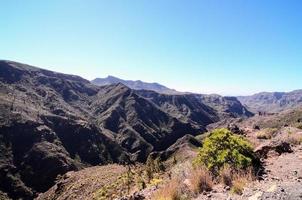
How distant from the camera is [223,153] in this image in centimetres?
1357

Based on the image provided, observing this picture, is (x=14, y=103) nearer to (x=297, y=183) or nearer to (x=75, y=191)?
(x=75, y=191)

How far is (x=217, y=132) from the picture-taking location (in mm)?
15680

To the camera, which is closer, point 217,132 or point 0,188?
point 217,132

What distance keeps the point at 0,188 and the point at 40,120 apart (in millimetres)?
60897

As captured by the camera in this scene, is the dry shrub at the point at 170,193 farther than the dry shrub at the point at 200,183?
No

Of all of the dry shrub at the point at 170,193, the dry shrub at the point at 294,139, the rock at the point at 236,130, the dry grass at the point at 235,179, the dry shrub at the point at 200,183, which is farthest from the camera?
the rock at the point at 236,130

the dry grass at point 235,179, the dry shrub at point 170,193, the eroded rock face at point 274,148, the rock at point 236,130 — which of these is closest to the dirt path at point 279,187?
the dry grass at point 235,179

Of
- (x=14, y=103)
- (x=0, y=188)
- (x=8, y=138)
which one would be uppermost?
(x=14, y=103)

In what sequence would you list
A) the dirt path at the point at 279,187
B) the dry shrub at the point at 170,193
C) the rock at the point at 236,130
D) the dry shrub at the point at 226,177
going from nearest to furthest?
the dirt path at the point at 279,187 < the dry shrub at the point at 170,193 < the dry shrub at the point at 226,177 < the rock at the point at 236,130

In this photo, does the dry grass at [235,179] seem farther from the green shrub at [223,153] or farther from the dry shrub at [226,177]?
the green shrub at [223,153]

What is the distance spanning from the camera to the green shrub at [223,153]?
1308cm

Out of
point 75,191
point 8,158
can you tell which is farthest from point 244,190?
point 8,158

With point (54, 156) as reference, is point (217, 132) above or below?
above

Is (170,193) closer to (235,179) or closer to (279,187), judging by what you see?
(235,179)
